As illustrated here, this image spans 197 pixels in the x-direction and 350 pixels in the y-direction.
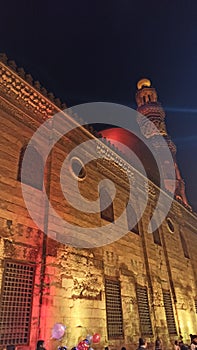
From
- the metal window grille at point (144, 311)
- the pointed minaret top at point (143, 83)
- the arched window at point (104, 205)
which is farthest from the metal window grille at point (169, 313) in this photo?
the pointed minaret top at point (143, 83)

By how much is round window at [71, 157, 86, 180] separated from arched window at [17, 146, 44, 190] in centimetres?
142

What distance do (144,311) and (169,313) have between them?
2.46 meters

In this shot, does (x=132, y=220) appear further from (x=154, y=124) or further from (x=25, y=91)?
(x=154, y=124)

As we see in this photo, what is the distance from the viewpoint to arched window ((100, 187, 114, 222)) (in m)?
10.2

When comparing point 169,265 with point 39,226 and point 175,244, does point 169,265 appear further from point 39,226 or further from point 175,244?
point 39,226

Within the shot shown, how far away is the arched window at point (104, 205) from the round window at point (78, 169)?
135cm

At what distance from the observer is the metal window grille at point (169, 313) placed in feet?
37.6

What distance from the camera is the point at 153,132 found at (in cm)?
2773

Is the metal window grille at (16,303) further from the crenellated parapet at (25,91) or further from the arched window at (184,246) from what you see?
the arched window at (184,246)

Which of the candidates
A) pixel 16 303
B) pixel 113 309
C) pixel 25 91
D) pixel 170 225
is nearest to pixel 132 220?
pixel 113 309

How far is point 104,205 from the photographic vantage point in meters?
10.5

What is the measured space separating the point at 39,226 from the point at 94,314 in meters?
2.95

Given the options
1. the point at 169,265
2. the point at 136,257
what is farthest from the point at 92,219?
the point at 169,265

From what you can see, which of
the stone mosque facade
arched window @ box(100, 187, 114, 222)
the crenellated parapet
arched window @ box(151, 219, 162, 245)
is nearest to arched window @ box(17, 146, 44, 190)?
the stone mosque facade
